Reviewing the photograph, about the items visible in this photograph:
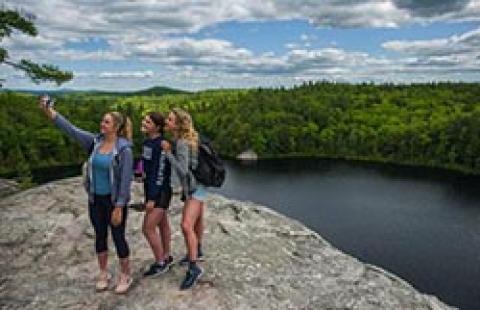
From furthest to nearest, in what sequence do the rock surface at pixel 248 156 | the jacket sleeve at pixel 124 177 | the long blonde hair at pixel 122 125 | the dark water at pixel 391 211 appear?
the rock surface at pixel 248 156
the dark water at pixel 391 211
the long blonde hair at pixel 122 125
the jacket sleeve at pixel 124 177

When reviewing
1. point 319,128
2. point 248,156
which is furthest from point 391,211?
point 319,128

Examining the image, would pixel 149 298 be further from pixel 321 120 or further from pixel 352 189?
pixel 321 120

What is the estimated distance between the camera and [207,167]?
9.37 meters

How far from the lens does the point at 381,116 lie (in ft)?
530

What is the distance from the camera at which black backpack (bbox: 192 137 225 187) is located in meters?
9.31

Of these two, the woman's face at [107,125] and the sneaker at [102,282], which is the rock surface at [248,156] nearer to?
the sneaker at [102,282]

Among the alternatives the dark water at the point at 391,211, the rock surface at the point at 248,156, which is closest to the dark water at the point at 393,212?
the dark water at the point at 391,211

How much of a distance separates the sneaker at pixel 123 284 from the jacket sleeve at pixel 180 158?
178 centimetres

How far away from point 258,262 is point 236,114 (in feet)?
516

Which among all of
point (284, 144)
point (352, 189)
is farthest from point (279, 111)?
point (352, 189)

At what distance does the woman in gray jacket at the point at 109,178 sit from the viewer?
8883 millimetres

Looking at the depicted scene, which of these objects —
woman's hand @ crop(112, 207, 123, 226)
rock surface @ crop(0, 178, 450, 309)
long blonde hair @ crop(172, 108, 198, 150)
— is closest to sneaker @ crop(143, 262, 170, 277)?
rock surface @ crop(0, 178, 450, 309)

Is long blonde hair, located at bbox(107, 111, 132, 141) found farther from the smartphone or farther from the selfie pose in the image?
the smartphone

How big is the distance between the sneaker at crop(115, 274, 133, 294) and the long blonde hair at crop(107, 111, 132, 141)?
81.6 inches
